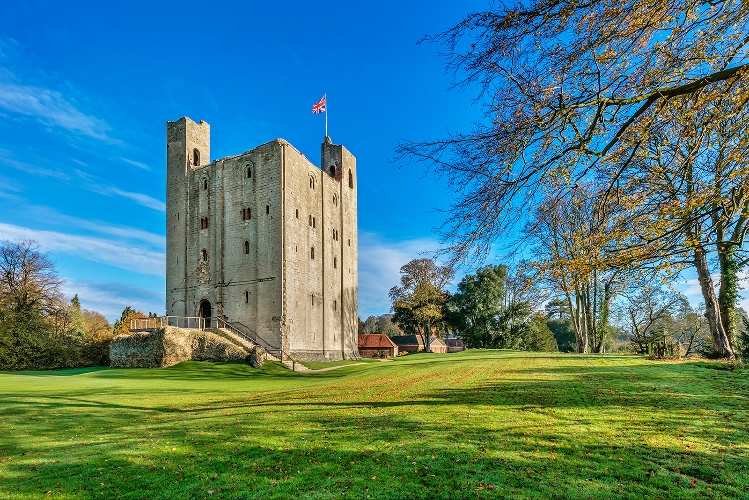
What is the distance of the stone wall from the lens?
28.2 metres

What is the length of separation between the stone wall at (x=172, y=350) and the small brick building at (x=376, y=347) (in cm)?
3139

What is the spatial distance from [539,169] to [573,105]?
97 cm

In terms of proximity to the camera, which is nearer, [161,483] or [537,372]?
[161,483]

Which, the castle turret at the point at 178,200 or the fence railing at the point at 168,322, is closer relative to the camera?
the fence railing at the point at 168,322

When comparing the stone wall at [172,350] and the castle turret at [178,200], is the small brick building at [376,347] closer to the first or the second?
the castle turret at [178,200]

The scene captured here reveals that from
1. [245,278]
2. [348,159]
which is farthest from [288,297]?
[348,159]

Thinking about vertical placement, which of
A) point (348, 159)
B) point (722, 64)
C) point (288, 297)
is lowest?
point (288, 297)

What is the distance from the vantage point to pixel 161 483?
5.61 meters

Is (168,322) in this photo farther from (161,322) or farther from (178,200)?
(178,200)

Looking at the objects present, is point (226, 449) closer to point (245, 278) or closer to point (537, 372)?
point (537, 372)

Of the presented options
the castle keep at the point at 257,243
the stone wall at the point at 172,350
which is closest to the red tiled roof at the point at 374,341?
the castle keep at the point at 257,243

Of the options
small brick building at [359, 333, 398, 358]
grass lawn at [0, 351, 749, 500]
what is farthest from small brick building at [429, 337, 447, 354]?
grass lawn at [0, 351, 749, 500]

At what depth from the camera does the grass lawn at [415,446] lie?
5.12 metres

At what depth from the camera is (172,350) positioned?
92.8 feet
